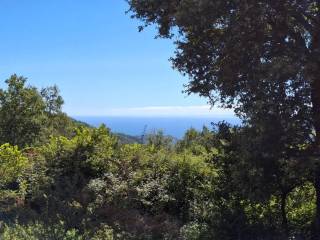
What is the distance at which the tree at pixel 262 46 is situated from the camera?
34.9 feet

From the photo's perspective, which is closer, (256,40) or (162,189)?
(256,40)

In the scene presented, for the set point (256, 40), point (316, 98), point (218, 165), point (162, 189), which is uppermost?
point (256, 40)

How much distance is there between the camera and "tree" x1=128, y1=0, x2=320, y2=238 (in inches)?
419

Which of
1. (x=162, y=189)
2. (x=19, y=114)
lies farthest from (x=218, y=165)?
(x=19, y=114)

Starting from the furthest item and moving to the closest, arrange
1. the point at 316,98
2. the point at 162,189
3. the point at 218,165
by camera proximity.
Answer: the point at 162,189 < the point at 218,165 < the point at 316,98

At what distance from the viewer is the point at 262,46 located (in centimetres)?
1141

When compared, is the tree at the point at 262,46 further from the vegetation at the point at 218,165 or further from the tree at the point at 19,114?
the tree at the point at 19,114

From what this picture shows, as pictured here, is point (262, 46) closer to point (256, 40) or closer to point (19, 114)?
point (256, 40)

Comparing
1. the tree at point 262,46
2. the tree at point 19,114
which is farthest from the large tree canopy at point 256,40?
the tree at point 19,114

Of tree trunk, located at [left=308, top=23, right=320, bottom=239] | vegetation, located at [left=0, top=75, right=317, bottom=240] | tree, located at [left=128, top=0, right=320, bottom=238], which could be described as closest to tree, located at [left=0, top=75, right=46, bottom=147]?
vegetation, located at [left=0, top=75, right=317, bottom=240]

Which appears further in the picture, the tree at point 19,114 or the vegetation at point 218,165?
the tree at point 19,114

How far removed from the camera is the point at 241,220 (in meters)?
12.1

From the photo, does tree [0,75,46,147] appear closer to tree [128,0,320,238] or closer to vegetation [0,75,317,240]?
vegetation [0,75,317,240]

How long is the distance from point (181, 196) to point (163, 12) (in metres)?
5.31
